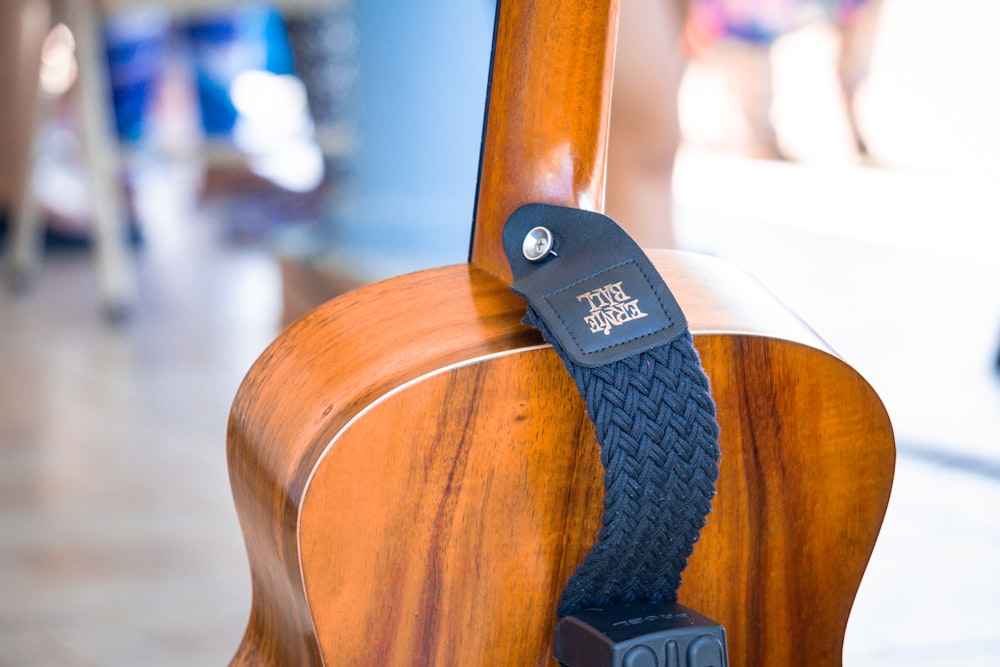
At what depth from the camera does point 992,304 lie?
1853mm

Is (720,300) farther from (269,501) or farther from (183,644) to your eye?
(183,644)

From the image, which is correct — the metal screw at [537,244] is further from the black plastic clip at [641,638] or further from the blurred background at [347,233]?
the blurred background at [347,233]

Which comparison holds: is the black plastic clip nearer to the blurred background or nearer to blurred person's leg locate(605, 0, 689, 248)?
the blurred background

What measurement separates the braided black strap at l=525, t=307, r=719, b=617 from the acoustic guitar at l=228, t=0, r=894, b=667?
0.07 feet

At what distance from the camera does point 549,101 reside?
16.2 inches

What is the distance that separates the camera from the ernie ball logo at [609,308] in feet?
1.21

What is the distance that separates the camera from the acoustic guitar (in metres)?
0.37

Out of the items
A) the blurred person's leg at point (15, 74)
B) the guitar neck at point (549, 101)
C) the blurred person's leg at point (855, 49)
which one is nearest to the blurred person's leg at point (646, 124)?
the guitar neck at point (549, 101)

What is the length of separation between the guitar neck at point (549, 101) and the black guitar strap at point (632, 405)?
0.04 meters

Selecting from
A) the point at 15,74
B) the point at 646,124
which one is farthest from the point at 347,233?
the point at 15,74

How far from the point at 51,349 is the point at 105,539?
0.81m

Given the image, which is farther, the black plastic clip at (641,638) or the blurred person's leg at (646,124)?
the blurred person's leg at (646,124)

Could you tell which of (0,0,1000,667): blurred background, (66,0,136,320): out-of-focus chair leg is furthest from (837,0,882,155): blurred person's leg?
(66,0,136,320): out-of-focus chair leg

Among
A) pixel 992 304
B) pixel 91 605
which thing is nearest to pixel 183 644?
pixel 91 605
